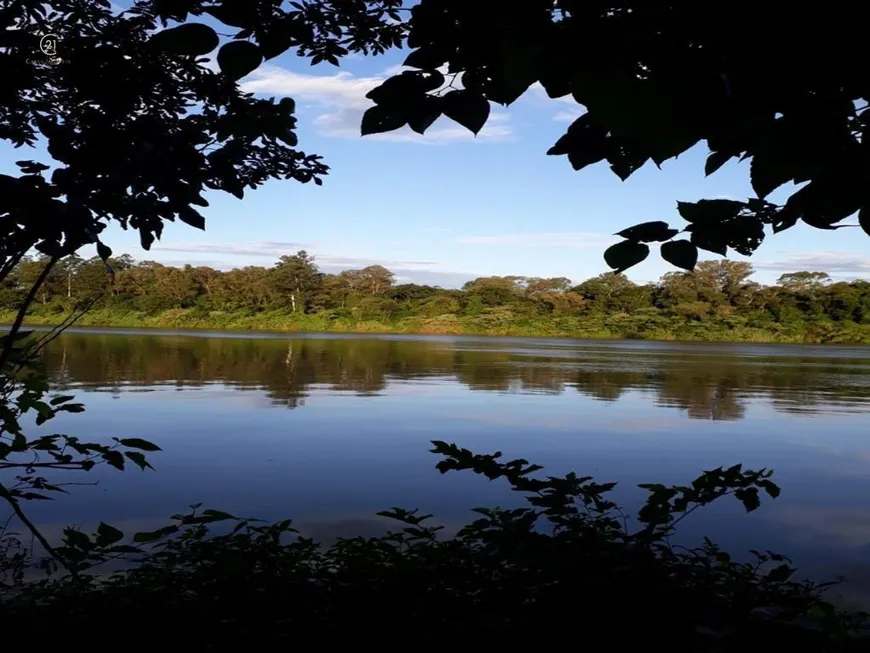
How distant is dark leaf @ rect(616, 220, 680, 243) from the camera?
1.43m

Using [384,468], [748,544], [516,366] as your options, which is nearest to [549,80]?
[748,544]

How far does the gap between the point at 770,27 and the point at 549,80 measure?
31 centimetres

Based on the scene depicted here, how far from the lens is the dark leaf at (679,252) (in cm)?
150

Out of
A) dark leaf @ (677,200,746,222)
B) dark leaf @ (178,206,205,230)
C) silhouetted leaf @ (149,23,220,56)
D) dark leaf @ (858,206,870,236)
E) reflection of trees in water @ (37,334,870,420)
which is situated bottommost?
reflection of trees in water @ (37,334,870,420)

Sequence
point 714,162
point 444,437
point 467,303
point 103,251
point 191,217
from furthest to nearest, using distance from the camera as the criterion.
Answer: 1. point 467,303
2. point 444,437
3. point 191,217
4. point 103,251
5. point 714,162

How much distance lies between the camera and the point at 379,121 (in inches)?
53.5

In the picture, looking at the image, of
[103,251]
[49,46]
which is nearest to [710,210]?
[103,251]

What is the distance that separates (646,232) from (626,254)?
0.20 ft

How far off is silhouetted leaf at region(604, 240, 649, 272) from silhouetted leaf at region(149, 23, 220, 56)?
0.89 m

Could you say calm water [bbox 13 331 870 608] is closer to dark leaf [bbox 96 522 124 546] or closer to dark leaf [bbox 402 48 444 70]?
dark leaf [bbox 96 522 124 546]

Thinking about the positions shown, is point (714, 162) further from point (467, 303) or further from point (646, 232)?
point (467, 303)

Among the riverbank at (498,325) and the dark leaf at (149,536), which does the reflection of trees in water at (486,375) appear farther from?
the riverbank at (498,325)

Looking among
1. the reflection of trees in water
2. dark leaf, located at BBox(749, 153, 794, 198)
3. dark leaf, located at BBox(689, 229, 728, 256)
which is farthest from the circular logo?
the reflection of trees in water

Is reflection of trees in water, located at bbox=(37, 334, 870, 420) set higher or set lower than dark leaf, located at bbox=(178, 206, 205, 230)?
lower
